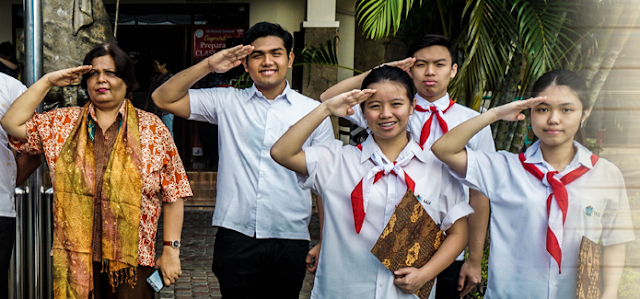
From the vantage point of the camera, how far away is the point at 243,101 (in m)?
2.77

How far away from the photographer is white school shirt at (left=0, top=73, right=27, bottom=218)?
2729 millimetres

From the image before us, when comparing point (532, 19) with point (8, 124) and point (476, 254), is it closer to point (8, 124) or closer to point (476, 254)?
point (476, 254)

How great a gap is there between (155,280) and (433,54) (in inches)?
61.3

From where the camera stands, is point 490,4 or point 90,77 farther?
point 490,4

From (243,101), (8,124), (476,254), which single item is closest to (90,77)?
(8,124)

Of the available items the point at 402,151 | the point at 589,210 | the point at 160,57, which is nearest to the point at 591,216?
the point at 589,210

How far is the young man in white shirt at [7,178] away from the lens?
2.73 m

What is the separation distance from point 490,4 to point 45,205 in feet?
9.03

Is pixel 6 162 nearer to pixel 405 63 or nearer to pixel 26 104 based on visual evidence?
pixel 26 104

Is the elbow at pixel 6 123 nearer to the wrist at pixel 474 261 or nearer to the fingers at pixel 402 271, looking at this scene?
the fingers at pixel 402 271

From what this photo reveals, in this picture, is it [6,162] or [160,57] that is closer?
[6,162]

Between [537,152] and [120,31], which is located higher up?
[120,31]

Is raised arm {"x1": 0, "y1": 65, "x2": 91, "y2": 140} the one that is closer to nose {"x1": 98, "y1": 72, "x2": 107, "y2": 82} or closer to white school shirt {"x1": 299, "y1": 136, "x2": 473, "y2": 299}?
nose {"x1": 98, "y1": 72, "x2": 107, "y2": 82}

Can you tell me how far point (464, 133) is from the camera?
2201mm
